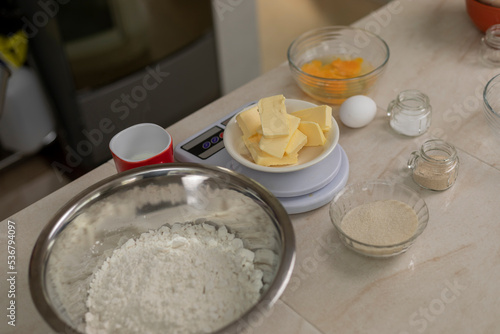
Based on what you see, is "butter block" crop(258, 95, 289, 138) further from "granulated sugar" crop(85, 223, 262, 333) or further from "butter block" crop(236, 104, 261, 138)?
"granulated sugar" crop(85, 223, 262, 333)

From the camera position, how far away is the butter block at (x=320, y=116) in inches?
42.8

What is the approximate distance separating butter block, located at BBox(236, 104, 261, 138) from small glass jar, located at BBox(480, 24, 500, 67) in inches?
27.4

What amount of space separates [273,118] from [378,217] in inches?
10.6

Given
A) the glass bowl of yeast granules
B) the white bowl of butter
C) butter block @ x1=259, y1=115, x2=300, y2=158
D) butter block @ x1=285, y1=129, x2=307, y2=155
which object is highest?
butter block @ x1=259, y1=115, x2=300, y2=158

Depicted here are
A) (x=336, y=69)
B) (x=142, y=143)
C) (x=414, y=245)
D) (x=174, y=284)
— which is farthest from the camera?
(x=336, y=69)

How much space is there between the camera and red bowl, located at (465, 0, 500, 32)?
1429 millimetres

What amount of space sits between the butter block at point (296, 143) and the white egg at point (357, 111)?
22cm

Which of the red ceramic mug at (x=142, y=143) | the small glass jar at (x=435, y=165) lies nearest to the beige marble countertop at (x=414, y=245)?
the small glass jar at (x=435, y=165)

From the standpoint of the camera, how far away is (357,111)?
1238mm

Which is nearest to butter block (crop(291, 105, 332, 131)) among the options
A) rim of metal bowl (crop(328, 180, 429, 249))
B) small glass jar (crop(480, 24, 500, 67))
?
rim of metal bowl (crop(328, 180, 429, 249))

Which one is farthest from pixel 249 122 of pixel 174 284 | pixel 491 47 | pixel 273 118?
pixel 491 47

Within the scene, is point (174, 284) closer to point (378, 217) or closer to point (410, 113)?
point (378, 217)

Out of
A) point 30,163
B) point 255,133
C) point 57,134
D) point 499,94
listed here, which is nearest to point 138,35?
point 57,134

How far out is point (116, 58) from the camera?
2.14 meters
